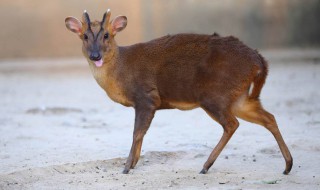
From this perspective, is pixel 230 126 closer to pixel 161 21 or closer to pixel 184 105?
pixel 184 105

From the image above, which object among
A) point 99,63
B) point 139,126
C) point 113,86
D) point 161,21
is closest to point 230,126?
point 139,126

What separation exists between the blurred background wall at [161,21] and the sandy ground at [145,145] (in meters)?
9.32

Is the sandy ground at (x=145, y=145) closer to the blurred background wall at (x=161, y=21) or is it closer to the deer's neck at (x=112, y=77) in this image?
the deer's neck at (x=112, y=77)

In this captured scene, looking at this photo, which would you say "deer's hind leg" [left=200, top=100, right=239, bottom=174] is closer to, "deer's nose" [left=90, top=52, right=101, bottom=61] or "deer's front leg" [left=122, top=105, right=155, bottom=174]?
"deer's front leg" [left=122, top=105, right=155, bottom=174]

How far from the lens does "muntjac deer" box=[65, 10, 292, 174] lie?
8.44 meters

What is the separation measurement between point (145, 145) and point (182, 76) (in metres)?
1.87

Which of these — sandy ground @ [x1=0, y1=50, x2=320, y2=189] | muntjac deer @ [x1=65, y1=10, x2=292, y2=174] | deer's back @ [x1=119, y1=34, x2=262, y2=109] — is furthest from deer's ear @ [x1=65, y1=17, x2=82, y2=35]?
sandy ground @ [x1=0, y1=50, x2=320, y2=189]

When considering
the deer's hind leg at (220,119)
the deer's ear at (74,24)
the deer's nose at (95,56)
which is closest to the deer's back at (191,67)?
the deer's hind leg at (220,119)

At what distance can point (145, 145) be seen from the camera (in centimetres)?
1033

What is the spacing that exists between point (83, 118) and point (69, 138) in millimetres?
2120

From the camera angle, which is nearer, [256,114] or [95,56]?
[256,114]

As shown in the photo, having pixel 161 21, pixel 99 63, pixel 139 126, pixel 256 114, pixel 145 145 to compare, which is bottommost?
pixel 161 21

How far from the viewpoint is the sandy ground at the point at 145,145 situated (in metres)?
8.19

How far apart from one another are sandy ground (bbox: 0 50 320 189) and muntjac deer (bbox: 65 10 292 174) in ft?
1.24
